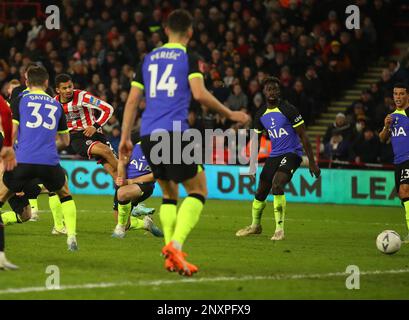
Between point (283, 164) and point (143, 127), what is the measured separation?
476cm

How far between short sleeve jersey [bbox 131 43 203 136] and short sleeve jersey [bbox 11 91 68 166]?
1.68 meters

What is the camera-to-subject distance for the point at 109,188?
941 inches

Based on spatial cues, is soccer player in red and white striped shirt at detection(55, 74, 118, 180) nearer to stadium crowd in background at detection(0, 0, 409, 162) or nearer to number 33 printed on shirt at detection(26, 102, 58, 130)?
number 33 printed on shirt at detection(26, 102, 58, 130)

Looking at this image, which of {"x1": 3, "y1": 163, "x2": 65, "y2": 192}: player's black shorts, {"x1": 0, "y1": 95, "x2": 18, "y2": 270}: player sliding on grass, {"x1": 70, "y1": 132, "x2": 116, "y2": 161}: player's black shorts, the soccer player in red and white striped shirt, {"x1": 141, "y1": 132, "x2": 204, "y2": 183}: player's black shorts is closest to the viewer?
{"x1": 141, "y1": 132, "x2": 204, "y2": 183}: player's black shorts

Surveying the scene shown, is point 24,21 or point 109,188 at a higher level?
point 24,21

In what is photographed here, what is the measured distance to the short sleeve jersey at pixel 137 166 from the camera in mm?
14039

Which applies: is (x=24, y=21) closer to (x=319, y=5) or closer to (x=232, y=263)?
(x=319, y=5)

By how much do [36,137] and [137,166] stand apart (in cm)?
363

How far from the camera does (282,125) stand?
13.9m

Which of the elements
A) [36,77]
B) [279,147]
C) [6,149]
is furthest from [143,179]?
[6,149]

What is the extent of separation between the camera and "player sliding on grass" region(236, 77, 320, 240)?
45.3ft

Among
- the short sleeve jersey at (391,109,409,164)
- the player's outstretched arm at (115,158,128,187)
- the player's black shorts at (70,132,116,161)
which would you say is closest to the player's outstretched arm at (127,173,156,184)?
the player's outstretched arm at (115,158,128,187)

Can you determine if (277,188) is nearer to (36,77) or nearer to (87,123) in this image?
(87,123)
